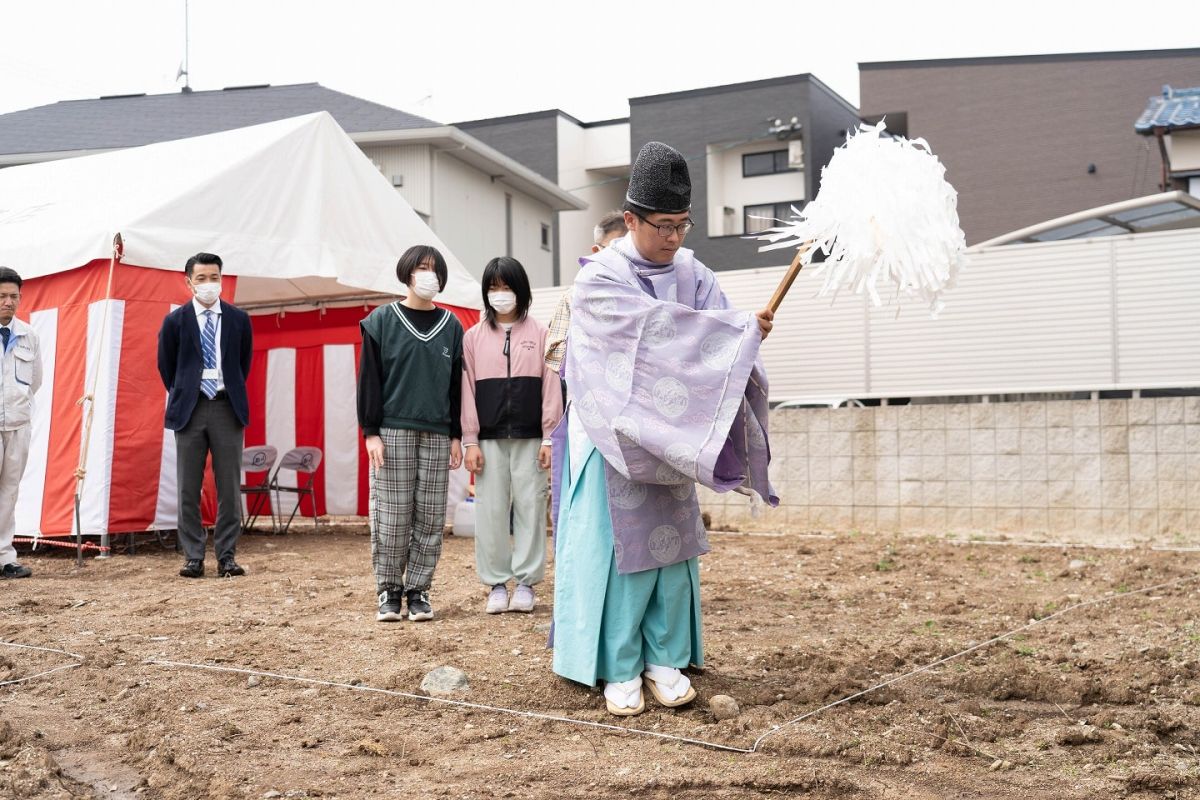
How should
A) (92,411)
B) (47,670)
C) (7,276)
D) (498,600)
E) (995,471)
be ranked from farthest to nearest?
(995,471), (92,411), (7,276), (498,600), (47,670)

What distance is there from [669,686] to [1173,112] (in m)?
15.9

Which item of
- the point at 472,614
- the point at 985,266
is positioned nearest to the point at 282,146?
the point at 472,614

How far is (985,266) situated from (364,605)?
20.1ft

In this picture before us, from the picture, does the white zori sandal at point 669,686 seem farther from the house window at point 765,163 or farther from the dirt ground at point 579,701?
the house window at point 765,163

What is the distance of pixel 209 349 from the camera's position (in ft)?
21.4

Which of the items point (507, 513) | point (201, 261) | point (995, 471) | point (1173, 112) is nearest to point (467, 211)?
point (1173, 112)

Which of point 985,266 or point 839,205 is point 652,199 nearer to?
point 839,205

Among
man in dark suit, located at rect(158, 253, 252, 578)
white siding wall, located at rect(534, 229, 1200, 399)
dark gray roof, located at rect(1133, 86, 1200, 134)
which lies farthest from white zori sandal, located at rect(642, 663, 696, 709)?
dark gray roof, located at rect(1133, 86, 1200, 134)

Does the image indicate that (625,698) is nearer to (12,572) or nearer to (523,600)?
(523,600)

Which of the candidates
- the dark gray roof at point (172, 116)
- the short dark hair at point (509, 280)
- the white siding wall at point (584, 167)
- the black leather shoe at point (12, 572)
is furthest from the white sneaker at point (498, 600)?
the white siding wall at point (584, 167)

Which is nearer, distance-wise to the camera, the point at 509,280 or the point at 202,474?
the point at 509,280

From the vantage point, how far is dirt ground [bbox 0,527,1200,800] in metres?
2.68

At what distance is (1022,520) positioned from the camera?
8.70 m

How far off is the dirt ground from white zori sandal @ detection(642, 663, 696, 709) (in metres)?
0.05
